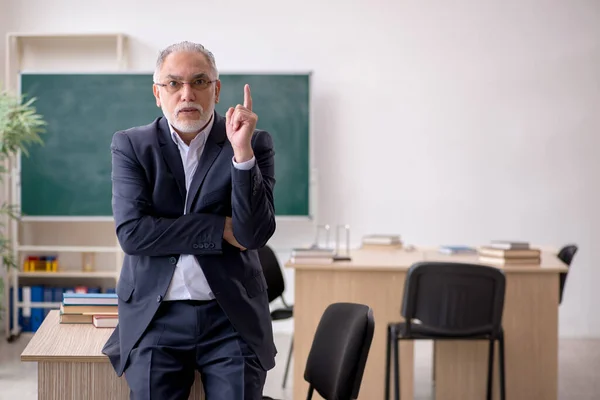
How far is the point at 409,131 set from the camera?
679 cm

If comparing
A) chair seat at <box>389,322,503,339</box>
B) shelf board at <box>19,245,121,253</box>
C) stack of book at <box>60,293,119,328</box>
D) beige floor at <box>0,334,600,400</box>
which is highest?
stack of book at <box>60,293,119,328</box>

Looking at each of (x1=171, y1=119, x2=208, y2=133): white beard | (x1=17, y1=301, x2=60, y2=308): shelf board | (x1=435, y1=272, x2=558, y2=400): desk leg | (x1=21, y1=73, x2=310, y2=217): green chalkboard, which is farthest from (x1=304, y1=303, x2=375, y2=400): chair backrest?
(x1=17, y1=301, x2=60, y2=308): shelf board

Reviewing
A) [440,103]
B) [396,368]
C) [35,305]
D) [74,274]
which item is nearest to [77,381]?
[396,368]

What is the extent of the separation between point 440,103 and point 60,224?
10.6ft

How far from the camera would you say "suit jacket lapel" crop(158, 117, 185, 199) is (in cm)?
236

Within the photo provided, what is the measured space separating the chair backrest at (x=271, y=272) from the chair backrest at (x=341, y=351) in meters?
2.34

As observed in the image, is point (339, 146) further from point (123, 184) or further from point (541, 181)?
point (123, 184)

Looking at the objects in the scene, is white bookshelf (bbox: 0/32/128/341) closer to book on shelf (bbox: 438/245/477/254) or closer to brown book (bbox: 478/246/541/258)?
book on shelf (bbox: 438/245/477/254)

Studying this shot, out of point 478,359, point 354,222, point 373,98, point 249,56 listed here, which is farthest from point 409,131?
point 478,359

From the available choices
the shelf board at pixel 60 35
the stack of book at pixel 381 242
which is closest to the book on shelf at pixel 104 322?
the stack of book at pixel 381 242

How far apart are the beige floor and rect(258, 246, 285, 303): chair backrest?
580 mm

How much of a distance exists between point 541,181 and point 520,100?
0.67 m

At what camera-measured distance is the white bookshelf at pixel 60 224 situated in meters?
6.59

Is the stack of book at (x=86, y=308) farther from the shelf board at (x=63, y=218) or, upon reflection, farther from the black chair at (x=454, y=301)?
the shelf board at (x=63, y=218)
